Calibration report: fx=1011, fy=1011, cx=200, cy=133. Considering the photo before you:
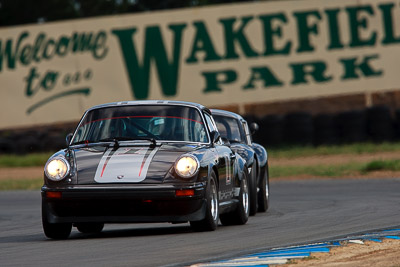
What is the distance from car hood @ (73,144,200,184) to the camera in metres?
9.51

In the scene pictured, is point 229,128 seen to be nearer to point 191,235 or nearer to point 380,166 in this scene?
point 191,235

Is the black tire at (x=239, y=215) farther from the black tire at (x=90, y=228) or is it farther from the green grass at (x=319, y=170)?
the green grass at (x=319, y=170)

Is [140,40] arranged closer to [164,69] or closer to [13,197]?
[164,69]

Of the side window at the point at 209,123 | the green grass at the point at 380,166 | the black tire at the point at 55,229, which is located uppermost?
the side window at the point at 209,123

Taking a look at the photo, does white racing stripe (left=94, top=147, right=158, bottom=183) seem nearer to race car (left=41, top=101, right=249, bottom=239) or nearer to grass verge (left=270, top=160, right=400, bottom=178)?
race car (left=41, top=101, right=249, bottom=239)

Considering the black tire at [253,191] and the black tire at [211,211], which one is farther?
the black tire at [253,191]

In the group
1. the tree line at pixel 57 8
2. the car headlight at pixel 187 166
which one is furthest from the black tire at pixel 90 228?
the tree line at pixel 57 8

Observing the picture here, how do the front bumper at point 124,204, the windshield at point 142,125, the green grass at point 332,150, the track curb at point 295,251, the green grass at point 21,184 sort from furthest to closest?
1. the green grass at point 332,150
2. the green grass at point 21,184
3. the windshield at point 142,125
4. the front bumper at point 124,204
5. the track curb at point 295,251

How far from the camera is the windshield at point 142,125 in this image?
1049cm

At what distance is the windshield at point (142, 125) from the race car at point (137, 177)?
0.4 inches

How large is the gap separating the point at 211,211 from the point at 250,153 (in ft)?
10.4

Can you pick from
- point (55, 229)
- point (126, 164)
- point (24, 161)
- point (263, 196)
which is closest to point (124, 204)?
point (126, 164)

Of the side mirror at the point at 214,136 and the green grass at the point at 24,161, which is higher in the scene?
the side mirror at the point at 214,136

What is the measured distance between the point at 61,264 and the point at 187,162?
7.76 feet
